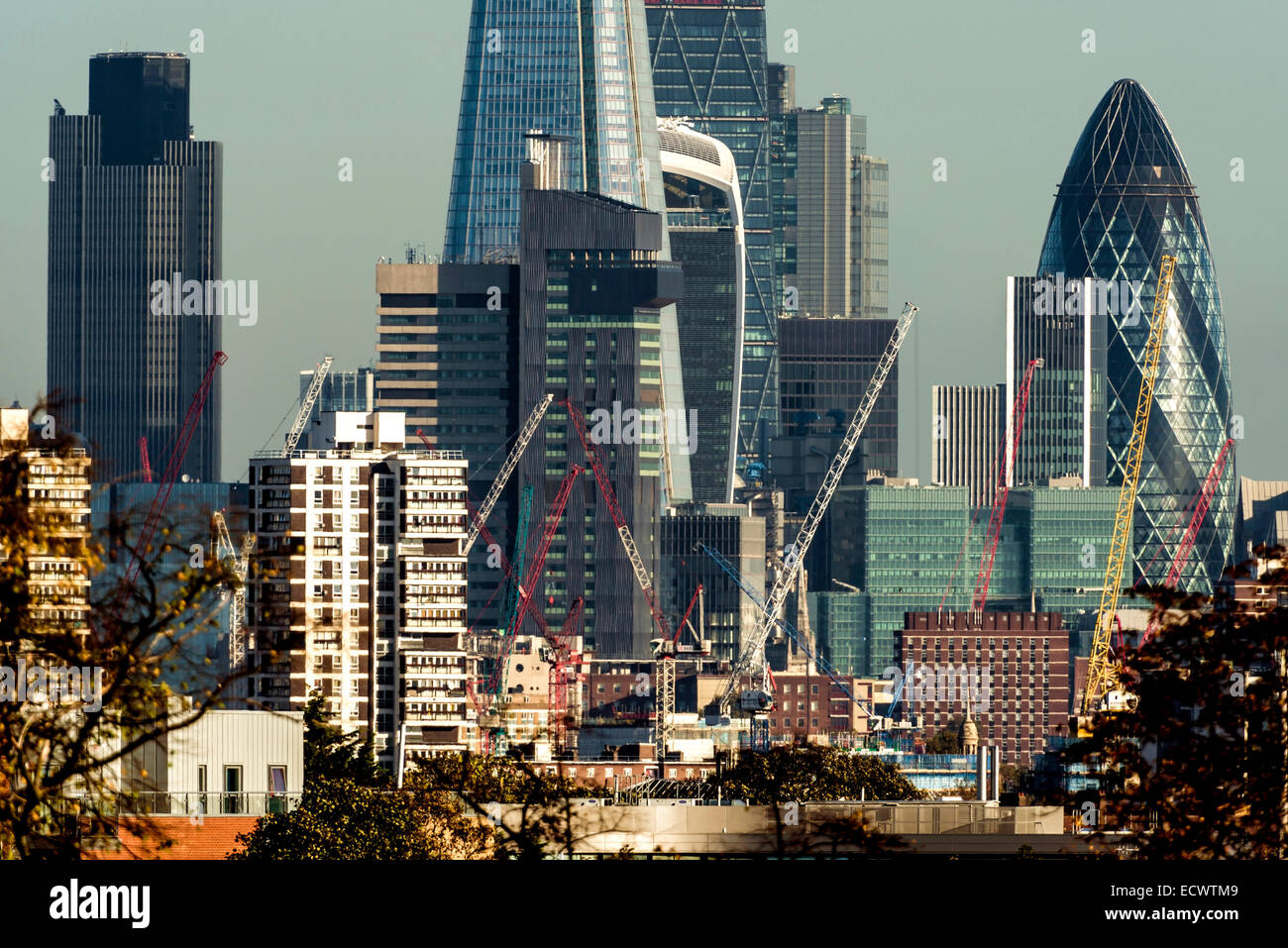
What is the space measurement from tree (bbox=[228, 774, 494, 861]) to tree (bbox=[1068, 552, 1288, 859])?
42.1 metres

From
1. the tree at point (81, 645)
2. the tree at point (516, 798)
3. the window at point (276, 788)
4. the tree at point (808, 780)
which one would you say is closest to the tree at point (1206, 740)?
the tree at point (516, 798)

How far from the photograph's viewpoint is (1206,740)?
41875mm

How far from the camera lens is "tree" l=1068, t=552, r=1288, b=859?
1601 inches

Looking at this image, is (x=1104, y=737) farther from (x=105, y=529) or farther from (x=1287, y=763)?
(x=105, y=529)

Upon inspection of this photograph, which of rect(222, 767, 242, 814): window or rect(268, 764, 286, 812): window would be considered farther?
rect(268, 764, 286, 812): window

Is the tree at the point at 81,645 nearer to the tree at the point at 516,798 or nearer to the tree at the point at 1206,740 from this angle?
the tree at the point at 516,798

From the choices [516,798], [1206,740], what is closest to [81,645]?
[1206,740]

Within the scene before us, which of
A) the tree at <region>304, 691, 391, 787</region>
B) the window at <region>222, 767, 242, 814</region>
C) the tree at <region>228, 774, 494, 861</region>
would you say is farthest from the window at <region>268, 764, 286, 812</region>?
the tree at <region>304, 691, 391, 787</region>

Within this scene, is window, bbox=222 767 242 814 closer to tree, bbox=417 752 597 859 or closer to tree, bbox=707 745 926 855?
tree, bbox=417 752 597 859

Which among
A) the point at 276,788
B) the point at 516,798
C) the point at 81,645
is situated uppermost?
the point at 81,645

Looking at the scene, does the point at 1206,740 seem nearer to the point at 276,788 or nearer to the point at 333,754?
the point at 276,788

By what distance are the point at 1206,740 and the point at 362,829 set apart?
184 feet
